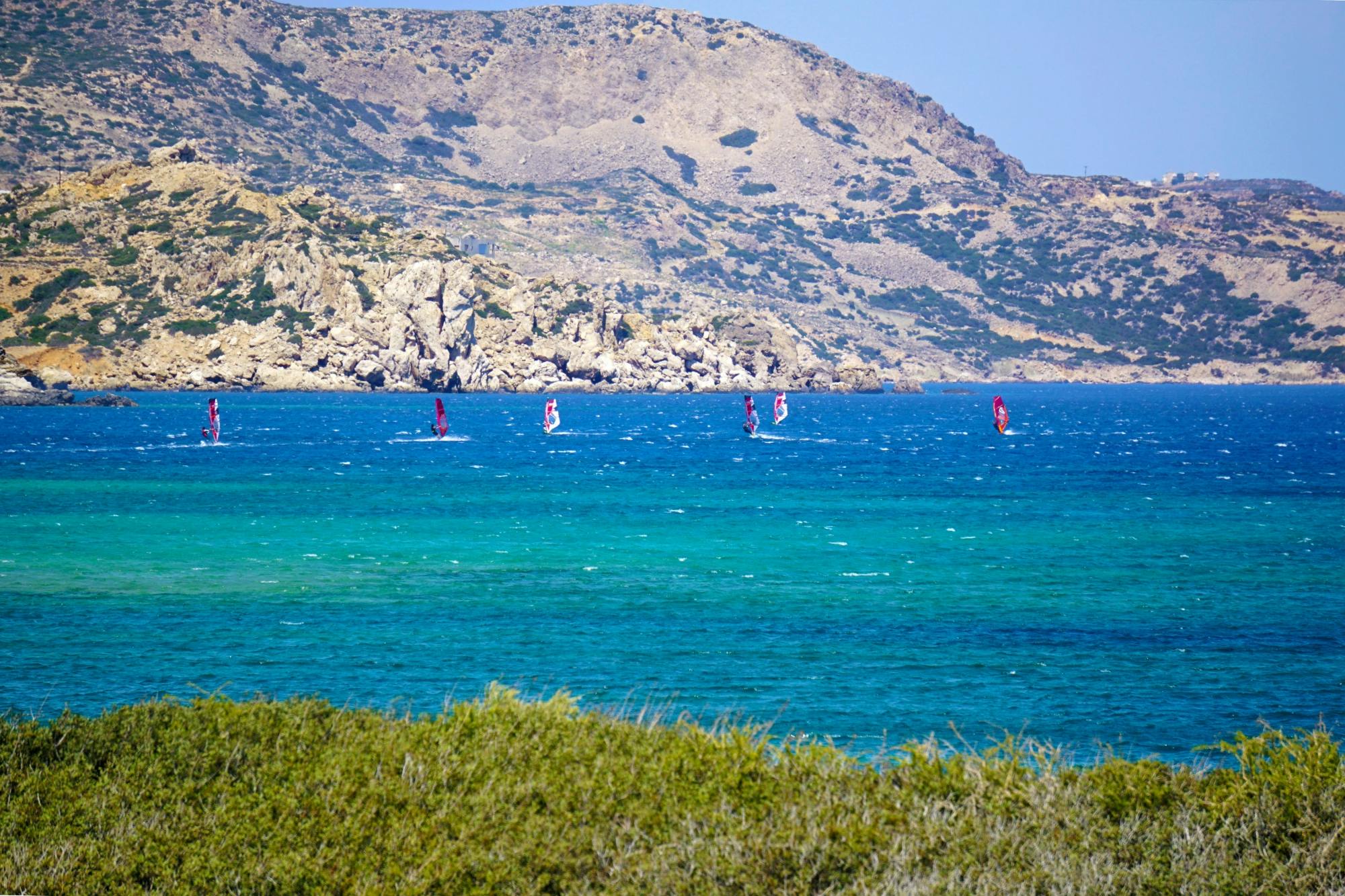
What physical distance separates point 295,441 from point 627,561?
186 ft

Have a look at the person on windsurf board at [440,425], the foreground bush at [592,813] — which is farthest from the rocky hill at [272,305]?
the foreground bush at [592,813]

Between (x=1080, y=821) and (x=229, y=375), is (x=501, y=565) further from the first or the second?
(x=229, y=375)

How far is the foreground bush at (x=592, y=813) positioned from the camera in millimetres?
11062

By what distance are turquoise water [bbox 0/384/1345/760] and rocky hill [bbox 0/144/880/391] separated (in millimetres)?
72935

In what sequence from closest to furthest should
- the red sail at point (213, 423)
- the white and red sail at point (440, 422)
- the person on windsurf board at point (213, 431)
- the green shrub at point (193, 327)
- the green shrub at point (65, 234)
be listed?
1. the red sail at point (213, 423)
2. the person on windsurf board at point (213, 431)
3. the white and red sail at point (440, 422)
4. the green shrub at point (193, 327)
5. the green shrub at point (65, 234)

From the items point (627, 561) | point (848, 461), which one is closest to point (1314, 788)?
point (627, 561)

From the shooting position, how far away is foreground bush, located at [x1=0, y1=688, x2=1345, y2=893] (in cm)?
1106

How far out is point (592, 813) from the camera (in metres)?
12.3

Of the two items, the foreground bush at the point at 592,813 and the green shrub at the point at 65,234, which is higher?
the green shrub at the point at 65,234

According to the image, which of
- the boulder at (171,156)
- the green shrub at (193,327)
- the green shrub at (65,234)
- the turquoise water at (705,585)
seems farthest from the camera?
the boulder at (171,156)

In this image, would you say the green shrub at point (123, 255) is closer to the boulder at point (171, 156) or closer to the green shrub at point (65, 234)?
the green shrub at point (65, 234)

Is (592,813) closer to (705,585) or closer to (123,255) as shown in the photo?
(705,585)

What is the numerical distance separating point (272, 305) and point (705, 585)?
136157mm

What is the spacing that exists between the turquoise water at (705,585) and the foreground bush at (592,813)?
8.20m
